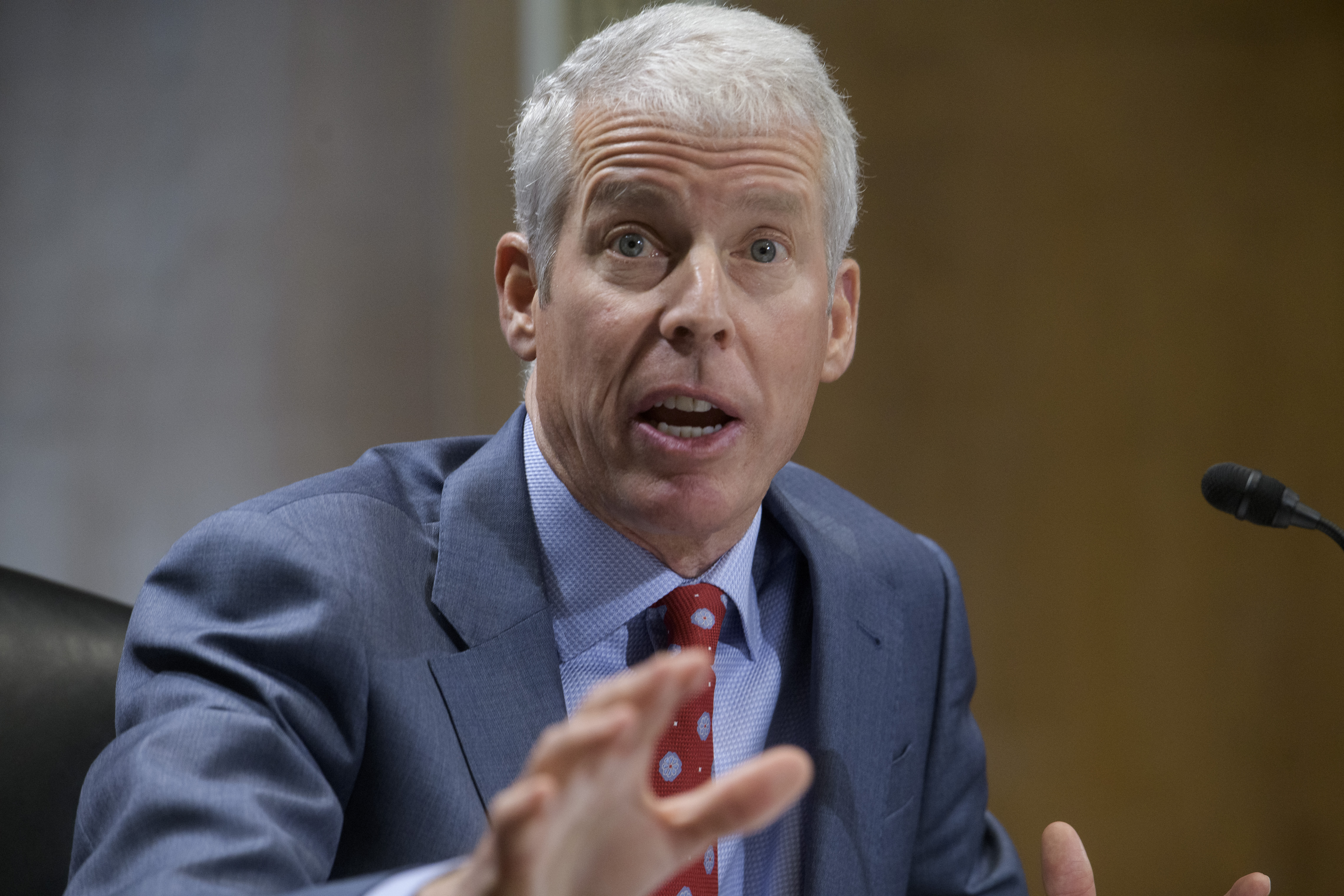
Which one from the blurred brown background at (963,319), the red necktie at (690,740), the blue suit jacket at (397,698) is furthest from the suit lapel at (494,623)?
the blurred brown background at (963,319)

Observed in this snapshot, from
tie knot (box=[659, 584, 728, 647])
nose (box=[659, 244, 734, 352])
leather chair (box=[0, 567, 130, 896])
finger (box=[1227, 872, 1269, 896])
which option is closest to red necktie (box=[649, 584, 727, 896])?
tie knot (box=[659, 584, 728, 647])

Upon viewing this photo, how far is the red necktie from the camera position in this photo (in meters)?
1.04

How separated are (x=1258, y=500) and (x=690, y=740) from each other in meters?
0.58

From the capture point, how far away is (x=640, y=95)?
3.55 ft

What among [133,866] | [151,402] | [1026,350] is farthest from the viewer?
[1026,350]

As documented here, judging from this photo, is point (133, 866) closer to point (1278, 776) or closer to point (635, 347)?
point (635, 347)

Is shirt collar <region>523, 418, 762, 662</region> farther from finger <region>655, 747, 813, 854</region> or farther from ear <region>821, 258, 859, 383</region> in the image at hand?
finger <region>655, 747, 813, 854</region>

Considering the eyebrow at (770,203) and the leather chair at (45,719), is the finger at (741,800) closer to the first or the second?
the eyebrow at (770,203)

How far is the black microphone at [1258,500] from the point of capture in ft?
3.57

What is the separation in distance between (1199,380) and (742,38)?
160 centimetres

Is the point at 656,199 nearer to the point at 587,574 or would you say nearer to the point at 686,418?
the point at 686,418

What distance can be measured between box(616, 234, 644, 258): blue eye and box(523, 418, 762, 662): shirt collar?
0.24 metres

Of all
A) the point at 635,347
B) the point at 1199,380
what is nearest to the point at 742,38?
the point at 635,347

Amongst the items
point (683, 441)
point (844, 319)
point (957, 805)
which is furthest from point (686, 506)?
point (957, 805)
